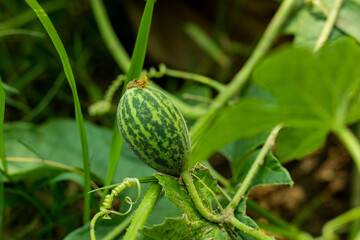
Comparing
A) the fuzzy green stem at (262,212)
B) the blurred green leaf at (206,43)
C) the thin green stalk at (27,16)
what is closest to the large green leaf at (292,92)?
the fuzzy green stem at (262,212)

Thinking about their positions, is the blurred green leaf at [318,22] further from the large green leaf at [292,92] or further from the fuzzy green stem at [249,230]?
the fuzzy green stem at [249,230]

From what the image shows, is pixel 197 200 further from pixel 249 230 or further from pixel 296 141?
pixel 296 141

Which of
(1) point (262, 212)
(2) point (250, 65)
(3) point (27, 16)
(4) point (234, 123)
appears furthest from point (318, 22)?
(3) point (27, 16)

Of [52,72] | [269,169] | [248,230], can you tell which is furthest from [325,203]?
[52,72]

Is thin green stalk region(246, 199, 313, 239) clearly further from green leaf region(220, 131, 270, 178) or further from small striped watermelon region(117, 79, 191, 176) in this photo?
small striped watermelon region(117, 79, 191, 176)

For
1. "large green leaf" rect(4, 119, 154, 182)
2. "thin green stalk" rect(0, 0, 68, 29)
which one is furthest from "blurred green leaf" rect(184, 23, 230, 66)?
"large green leaf" rect(4, 119, 154, 182)

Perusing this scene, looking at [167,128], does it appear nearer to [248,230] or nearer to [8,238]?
[248,230]

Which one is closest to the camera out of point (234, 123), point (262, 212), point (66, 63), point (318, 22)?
point (234, 123)
